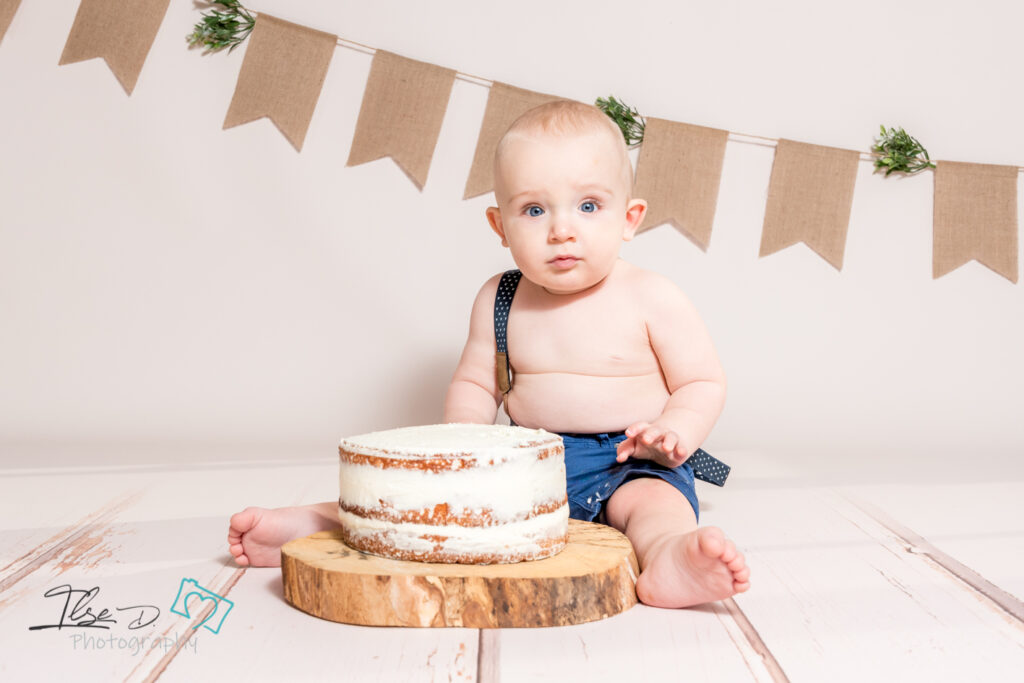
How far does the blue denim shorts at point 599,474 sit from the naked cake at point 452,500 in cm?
28

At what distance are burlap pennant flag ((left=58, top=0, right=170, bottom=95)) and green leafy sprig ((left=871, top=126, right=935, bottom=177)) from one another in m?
1.55

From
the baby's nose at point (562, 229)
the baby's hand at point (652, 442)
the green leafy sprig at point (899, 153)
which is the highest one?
the green leafy sprig at point (899, 153)

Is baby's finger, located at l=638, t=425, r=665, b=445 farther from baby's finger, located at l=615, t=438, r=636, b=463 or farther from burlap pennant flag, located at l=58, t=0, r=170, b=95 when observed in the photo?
burlap pennant flag, located at l=58, t=0, r=170, b=95

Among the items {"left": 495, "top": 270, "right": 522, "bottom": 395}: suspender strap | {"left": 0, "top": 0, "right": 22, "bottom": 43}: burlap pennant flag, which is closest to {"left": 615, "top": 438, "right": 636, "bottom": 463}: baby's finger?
{"left": 495, "top": 270, "right": 522, "bottom": 395}: suspender strap

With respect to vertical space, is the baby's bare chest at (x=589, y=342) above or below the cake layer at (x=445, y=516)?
above

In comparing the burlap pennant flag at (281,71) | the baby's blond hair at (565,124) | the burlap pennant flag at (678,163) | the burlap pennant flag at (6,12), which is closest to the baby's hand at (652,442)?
the baby's blond hair at (565,124)

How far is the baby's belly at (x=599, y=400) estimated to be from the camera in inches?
51.2

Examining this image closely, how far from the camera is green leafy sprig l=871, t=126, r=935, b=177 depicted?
2.03 meters

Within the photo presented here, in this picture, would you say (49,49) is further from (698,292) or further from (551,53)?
(698,292)

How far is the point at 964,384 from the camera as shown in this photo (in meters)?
2.12

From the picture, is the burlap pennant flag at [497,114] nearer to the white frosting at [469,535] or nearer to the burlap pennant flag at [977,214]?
the burlap pennant flag at [977,214]

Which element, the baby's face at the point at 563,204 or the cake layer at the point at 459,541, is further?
the baby's face at the point at 563,204

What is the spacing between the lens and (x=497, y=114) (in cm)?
195

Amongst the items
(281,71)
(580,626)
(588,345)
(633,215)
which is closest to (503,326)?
(588,345)
